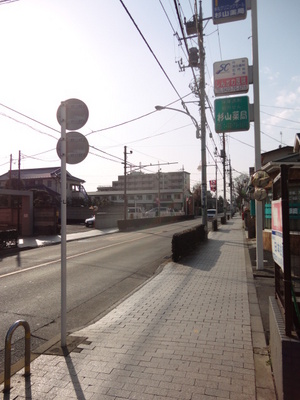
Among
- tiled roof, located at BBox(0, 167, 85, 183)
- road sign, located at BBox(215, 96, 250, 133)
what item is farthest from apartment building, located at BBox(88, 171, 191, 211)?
road sign, located at BBox(215, 96, 250, 133)

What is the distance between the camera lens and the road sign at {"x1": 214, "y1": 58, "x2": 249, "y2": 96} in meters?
10.4

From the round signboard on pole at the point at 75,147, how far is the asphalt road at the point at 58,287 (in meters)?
2.82

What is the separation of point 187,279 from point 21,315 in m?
4.25

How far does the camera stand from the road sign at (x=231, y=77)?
34.0 ft

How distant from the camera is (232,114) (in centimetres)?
1092

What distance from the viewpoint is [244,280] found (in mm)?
8352

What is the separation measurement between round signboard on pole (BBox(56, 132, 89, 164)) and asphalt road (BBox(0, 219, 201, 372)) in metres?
2.82

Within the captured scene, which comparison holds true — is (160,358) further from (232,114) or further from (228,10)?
(228,10)

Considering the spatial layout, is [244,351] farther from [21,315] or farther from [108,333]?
Answer: [21,315]

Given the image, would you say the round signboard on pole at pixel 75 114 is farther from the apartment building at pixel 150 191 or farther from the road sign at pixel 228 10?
the apartment building at pixel 150 191

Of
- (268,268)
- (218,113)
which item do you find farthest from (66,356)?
(218,113)

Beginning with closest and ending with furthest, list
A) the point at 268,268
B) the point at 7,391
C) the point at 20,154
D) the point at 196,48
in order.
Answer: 1. the point at 7,391
2. the point at 268,268
3. the point at 196,48
4. the point at 20,154

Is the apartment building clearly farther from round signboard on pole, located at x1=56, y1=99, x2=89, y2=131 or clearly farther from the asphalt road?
round signboard on pole, located at x1=56, y1=99, x2=89, y2=131

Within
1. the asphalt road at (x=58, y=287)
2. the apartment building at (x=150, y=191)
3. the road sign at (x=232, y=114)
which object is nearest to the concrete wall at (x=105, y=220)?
the asphalt road at (x=58, y=287)
